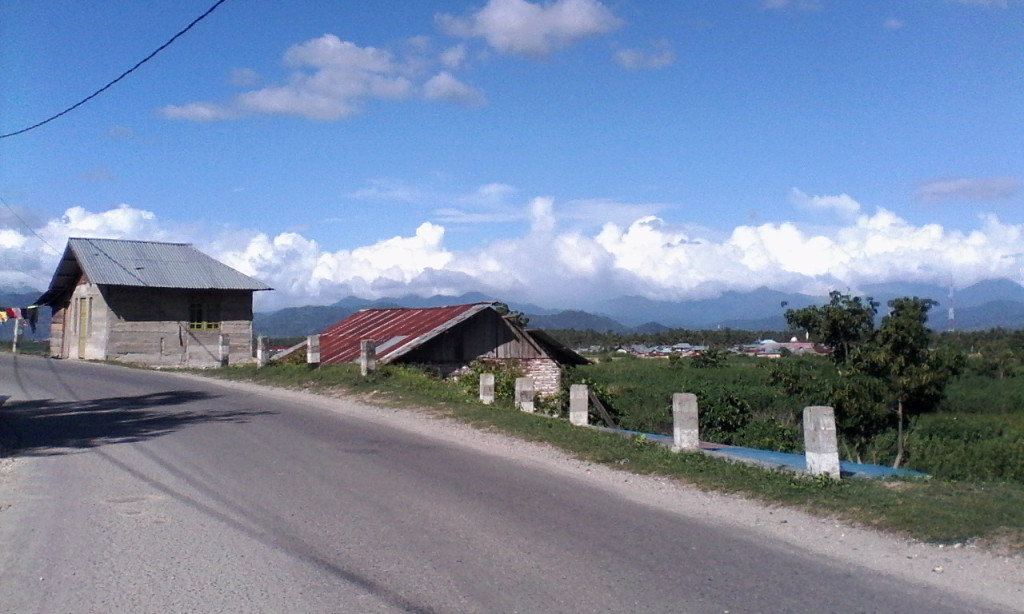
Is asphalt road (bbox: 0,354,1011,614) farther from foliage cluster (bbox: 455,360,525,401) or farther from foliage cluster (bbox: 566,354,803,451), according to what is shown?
foliage cluster (bbox: 566,354,803,451)

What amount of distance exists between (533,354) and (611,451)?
15.8 meters

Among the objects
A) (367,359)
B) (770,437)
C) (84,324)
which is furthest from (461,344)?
(84,324)

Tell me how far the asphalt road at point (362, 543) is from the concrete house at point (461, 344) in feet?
39.4

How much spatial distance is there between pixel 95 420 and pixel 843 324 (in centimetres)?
2014

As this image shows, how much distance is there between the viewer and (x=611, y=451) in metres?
12.3

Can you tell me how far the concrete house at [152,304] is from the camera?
36.8 metres

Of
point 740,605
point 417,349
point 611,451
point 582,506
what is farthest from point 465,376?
point 740,605

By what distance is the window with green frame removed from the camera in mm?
38969

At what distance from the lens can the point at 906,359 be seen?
2372cm

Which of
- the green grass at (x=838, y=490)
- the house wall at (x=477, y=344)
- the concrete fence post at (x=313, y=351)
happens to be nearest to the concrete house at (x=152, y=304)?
the concrete fence post at (x=313, y=351)

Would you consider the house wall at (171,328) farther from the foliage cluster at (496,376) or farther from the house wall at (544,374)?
the house wall at (544,374)

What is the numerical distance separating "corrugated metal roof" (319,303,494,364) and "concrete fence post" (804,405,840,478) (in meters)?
15.4

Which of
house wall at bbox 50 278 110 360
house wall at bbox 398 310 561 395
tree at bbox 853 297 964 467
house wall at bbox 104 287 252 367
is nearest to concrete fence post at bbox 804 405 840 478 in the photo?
tree at bbox 853 297 964 467

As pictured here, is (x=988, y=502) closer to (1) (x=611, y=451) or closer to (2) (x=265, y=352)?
(1) (x=611, y=451)
